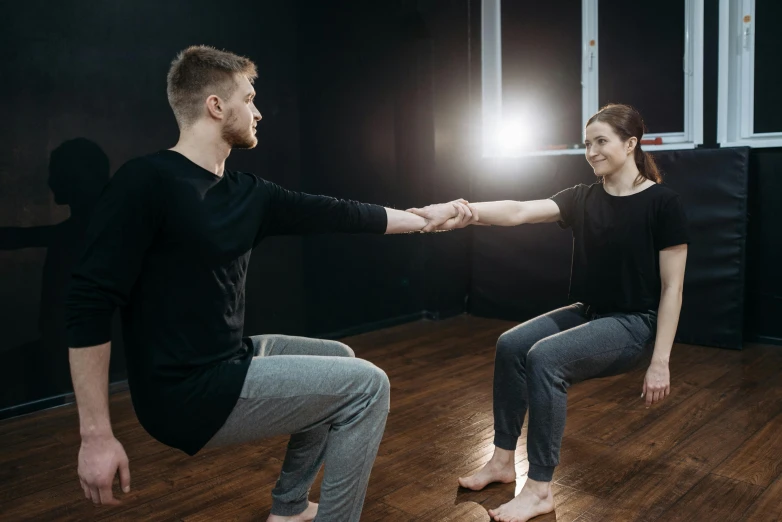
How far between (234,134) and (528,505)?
138 centimetres

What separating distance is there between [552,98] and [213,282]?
391cm

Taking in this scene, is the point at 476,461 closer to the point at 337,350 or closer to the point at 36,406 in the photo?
the point at 337,350

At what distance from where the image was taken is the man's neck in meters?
1.67

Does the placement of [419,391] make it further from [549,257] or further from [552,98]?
[552,98]

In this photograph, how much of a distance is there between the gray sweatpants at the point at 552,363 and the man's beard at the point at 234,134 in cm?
105

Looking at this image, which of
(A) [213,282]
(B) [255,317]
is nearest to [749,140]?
(B) [255,317]

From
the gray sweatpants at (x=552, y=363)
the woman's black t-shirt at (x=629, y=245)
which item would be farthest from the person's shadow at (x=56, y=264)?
the woman's black t-shirt at (x=629, y=245)

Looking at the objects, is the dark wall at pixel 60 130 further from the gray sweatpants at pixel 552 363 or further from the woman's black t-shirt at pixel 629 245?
the woman's black t-shirt at pixel 629 245

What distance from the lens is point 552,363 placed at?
2078mm

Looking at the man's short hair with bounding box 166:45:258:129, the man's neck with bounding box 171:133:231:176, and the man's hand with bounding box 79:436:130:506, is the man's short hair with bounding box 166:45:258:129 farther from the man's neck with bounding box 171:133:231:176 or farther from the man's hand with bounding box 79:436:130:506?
the man's hand with bounding box 79:436:130:506

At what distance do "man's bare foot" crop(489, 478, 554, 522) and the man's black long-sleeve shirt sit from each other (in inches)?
38.3

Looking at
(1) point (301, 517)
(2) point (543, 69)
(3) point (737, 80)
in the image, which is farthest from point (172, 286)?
(2) point (543, 69)

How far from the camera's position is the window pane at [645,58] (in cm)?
438

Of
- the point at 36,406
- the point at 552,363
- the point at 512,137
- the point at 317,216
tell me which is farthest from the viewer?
the point at 512,137
